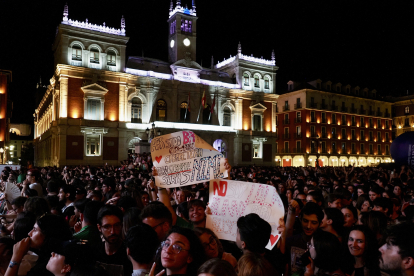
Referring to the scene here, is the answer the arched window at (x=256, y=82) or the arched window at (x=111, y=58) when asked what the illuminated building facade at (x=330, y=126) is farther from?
the arched window at (x=111, y=58)

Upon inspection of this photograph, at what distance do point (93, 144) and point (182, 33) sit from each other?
18.1 meters

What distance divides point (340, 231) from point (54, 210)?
174 inches

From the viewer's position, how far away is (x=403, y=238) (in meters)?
2.91

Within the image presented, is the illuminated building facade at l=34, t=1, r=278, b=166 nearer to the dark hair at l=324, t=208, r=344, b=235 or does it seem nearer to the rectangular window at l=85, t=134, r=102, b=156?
the rectangular window at l=85, t=134, r=102, b=156

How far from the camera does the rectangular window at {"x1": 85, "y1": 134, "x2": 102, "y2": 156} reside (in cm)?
3466

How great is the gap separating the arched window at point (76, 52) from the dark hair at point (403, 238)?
116ft

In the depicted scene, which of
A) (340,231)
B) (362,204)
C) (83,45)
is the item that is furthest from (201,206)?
(83,45)

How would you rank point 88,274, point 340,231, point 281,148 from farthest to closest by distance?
point 281,148, point 340,231, point 88,274

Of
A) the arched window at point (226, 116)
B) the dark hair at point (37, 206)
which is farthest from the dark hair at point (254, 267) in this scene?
the arched window at point (226, 116)

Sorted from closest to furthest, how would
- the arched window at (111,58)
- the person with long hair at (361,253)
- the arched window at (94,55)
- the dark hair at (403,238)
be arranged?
→ 1. the dark hair at (403,238)
2. the person with long hair at (361,253)
3. the arched window at (94,55)
4. the arched window at (111,58)

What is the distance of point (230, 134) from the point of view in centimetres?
4272

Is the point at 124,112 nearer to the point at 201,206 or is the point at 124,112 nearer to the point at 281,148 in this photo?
the point at 281,148

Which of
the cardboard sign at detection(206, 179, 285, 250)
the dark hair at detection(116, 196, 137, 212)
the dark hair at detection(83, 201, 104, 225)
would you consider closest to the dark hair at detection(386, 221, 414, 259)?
the cardboard sign at detection(206, 179, 285, 250)

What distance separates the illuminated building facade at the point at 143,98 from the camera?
33719 mm
